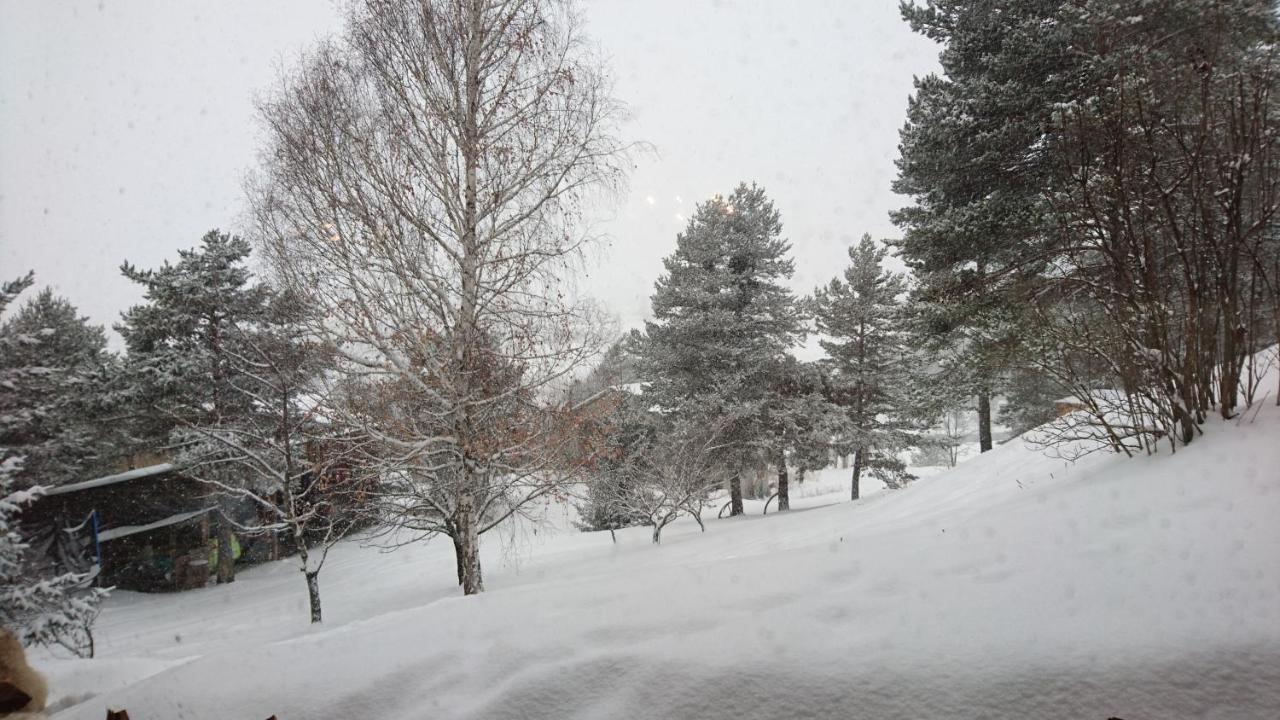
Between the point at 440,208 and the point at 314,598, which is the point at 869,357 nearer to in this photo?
the point at 440,208

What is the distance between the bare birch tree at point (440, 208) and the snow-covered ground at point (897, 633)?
9.98ft

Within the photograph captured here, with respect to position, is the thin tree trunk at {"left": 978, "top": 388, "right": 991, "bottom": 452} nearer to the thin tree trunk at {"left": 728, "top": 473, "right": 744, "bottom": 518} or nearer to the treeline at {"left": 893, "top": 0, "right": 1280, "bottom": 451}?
the treeline at {"left": 893, "top": 0, "right": 1280, "bottom": 451}

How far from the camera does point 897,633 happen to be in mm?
1516

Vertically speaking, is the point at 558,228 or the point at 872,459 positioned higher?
the point at 558,228

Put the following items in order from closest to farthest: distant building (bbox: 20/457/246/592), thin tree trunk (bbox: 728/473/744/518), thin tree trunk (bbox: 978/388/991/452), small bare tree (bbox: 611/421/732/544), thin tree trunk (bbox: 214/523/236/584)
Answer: distant building (bbox: 20/457/246/592) < thin tree trunk (bbox: 978/388/991/452) < small bare tree (bbox: 611/421/732/544) < thin tree trunk (bbox: 214/523/236/584) < thin tree trunk (bbox: 728/473/744/518)

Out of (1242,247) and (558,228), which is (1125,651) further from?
(558,228)

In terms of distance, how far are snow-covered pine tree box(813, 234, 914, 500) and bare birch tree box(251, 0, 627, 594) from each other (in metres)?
15.1

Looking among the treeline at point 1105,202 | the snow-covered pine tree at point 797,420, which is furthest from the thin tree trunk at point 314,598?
the snow-covered pine tree at point 797,420

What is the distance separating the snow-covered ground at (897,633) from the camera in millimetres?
1267

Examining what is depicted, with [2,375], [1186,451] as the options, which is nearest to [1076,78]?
[1186,451]

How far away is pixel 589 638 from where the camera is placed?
1.78 m

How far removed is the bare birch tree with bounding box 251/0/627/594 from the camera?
189 inches

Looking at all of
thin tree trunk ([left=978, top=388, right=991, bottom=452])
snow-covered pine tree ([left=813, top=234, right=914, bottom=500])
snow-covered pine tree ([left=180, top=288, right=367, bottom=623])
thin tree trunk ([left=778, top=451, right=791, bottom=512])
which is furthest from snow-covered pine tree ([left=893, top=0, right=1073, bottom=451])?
snow-covered pine tree ([left=180, top=288, right=367, bottom=623])

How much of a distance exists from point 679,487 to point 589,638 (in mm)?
11669
